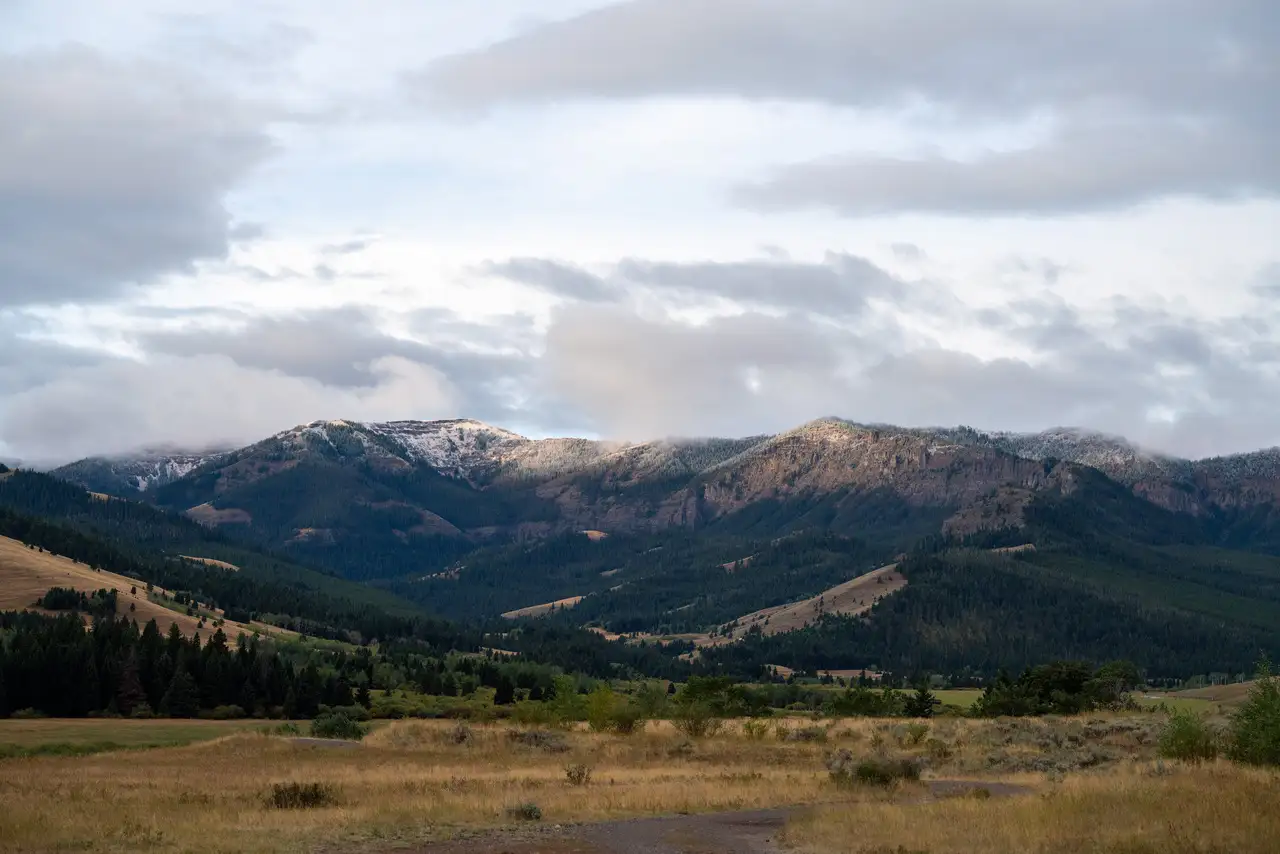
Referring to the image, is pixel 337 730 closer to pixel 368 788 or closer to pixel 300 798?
pixel 368 788

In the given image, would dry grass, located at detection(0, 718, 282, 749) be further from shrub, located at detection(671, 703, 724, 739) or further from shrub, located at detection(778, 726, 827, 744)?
shrub, located at detection(778, 726, 827, 744)

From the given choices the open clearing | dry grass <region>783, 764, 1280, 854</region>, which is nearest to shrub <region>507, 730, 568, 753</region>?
the open clearing

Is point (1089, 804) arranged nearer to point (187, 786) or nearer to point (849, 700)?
point (187, 786)

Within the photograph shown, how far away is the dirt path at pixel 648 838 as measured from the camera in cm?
3653

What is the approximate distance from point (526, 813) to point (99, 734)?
220 feet

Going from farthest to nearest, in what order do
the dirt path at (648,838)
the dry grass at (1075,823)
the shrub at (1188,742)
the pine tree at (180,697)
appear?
the pine tree at (180,697) < the shrub at (1188,742) < the dirt path at (648,838) < the dry grass at (1075,823)

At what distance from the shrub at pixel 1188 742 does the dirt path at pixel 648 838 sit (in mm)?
25332

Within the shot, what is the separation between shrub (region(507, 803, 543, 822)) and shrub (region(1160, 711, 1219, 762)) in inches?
1287

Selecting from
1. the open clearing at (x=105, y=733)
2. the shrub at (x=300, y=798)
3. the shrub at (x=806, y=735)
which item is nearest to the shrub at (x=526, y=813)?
the shrub at (x=300, y=798)

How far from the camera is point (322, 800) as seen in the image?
155 feet

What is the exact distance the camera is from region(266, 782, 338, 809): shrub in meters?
46.3

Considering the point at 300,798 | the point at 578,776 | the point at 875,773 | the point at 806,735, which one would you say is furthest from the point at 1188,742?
the point at 300,798

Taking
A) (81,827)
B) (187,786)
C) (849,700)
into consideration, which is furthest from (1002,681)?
(81,827)

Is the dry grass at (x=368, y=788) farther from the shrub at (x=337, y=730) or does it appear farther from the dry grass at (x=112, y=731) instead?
the dry grass at (x=112, y=731)
